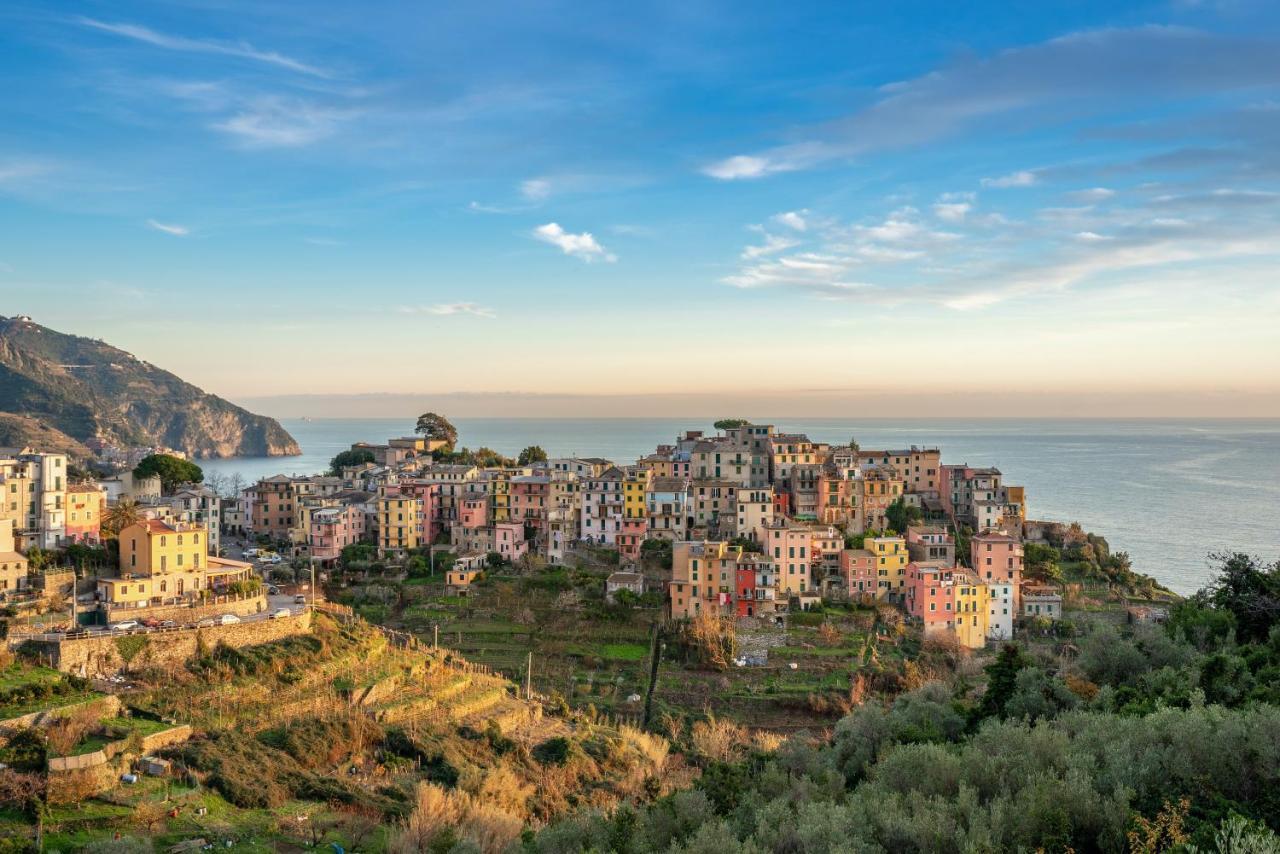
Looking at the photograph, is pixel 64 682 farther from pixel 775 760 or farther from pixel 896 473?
pixel 896 473

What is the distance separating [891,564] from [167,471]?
39.8 meters

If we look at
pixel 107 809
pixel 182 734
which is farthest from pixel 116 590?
pixel 107 809

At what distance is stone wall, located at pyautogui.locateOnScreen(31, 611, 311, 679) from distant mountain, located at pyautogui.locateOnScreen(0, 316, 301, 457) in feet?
265

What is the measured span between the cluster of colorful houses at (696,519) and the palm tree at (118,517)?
63 cm

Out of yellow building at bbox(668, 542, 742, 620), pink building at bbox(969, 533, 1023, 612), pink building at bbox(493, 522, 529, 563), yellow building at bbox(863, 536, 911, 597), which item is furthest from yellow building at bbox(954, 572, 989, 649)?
pink building at bbox(493, 522, 529, 563)

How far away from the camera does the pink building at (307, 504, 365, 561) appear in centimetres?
4250

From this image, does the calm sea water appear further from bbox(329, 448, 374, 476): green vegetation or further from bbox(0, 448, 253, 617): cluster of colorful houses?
bbox(0, 448, 253, 617): cluster of colorful houses

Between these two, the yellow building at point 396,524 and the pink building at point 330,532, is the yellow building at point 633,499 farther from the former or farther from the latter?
the pink building at point 330,532

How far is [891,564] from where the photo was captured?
125ft

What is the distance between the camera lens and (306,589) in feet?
124

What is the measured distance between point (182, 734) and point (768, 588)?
2194 cm

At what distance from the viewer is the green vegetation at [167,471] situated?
165 feet

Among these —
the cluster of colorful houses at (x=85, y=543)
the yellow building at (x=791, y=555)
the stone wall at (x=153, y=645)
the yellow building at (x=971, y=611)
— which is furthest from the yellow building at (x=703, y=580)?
the cluster of colorful houses at (x=85, y=543)

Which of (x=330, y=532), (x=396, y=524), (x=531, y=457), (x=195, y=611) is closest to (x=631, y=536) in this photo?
(x=396, y=524)
